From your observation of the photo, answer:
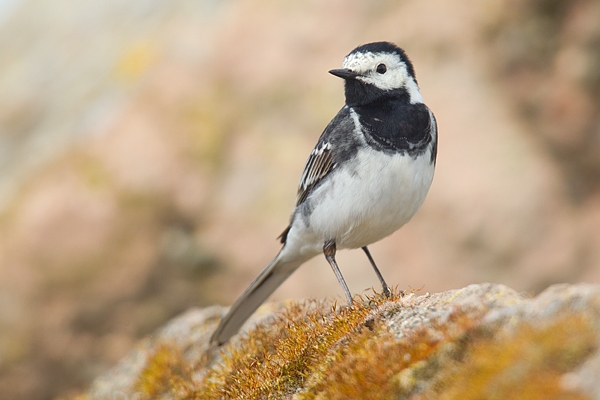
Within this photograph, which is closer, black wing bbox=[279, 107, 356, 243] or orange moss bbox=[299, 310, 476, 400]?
orange moss bbox=[299, 310, 476, 400]

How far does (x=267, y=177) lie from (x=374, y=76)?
258 inches

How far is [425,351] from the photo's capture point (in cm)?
398

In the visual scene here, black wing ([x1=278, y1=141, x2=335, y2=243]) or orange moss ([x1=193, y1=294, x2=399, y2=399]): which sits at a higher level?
black wing ([x1=278, y1=141, x2=335, y2=243])

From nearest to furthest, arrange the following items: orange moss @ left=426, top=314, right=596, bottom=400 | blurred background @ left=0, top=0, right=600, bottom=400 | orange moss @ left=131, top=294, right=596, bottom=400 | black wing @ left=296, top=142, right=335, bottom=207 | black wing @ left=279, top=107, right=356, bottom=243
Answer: orange moss @ left=426, top=314, right=596, bottom=400, orange moss @ left=131, top=294, right=596, bottom=400, black wing @ left=279, top=107, right=356, bottom=243, black wing @ left=296, top=142, right=335, bottom=207, blurred background @ left=0, top=0, right=600, bottom=400

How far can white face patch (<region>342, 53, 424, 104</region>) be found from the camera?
6551 mm

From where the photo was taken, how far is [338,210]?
21.1 ft

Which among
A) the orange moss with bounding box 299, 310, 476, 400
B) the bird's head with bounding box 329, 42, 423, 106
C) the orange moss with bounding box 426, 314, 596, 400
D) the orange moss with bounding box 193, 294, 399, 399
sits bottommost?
the orange moss with bounding box 426, 314, 596, 400

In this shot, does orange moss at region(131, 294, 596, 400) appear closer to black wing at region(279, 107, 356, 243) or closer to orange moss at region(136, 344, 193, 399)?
orange moss at region(136, 344, 193, 399)

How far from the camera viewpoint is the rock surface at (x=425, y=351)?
3246 mm

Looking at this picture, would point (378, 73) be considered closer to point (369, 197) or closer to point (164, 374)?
point (369, 197)

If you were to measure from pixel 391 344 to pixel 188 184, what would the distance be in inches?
370

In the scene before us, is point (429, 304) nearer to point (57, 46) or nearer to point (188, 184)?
point (188, 184)

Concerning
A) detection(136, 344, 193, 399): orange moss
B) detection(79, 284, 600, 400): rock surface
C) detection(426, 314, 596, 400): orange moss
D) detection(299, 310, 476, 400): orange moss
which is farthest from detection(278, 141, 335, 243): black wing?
detection(426, 314, 596, 400): orange moss

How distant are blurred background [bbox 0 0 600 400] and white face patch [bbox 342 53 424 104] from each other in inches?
222
